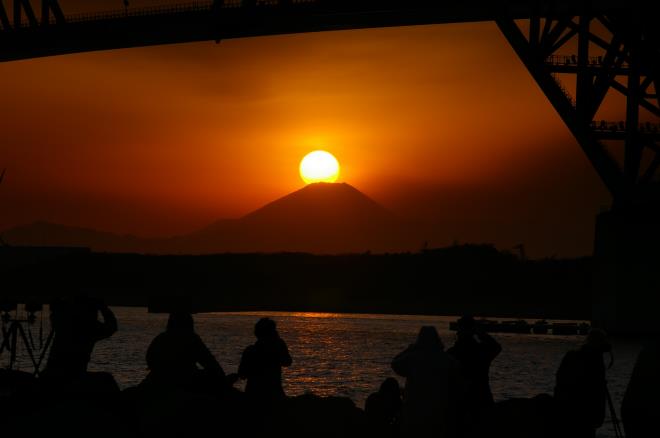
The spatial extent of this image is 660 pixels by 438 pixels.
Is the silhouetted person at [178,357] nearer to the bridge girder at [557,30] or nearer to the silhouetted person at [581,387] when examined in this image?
the silhouetted person at [581,387]

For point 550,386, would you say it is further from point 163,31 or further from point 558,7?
point 163,31

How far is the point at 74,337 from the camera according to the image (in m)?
7.27

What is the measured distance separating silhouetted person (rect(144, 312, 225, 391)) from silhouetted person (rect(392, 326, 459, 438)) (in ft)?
5.03

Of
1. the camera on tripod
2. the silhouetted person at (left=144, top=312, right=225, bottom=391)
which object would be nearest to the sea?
the camera on tripod

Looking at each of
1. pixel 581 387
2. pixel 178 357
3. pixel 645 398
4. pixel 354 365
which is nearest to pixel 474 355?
pixel 581 387

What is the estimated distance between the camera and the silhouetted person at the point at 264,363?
391 inches

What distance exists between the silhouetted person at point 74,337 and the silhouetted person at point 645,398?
3.24 metres

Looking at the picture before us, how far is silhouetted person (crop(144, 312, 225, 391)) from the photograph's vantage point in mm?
8875

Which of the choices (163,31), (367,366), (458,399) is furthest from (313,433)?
(163,31)

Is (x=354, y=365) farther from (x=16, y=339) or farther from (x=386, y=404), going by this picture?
(x=386, y=404)

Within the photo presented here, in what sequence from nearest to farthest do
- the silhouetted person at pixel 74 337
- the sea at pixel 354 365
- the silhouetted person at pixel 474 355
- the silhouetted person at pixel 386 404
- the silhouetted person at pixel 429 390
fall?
the silhouetted person at pixel 74 337 → the silhouetted person at pixel 429 390 → the silhouetted person at pixel 474 355 → the silhouetted person at pixel 386 404 → the sea at pixel 354 365

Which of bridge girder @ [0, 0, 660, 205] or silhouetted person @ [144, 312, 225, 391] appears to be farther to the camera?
bridge girder @ [0, 0, 660, 205]

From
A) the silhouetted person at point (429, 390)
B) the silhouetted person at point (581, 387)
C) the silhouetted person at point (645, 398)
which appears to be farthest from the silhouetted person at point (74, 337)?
the silhouetted person at point (581, 387)

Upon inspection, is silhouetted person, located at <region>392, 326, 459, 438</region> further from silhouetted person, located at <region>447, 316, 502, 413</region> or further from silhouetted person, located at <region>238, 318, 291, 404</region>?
silhouetted person, located at <region>447, 316, 502, 413</region>
